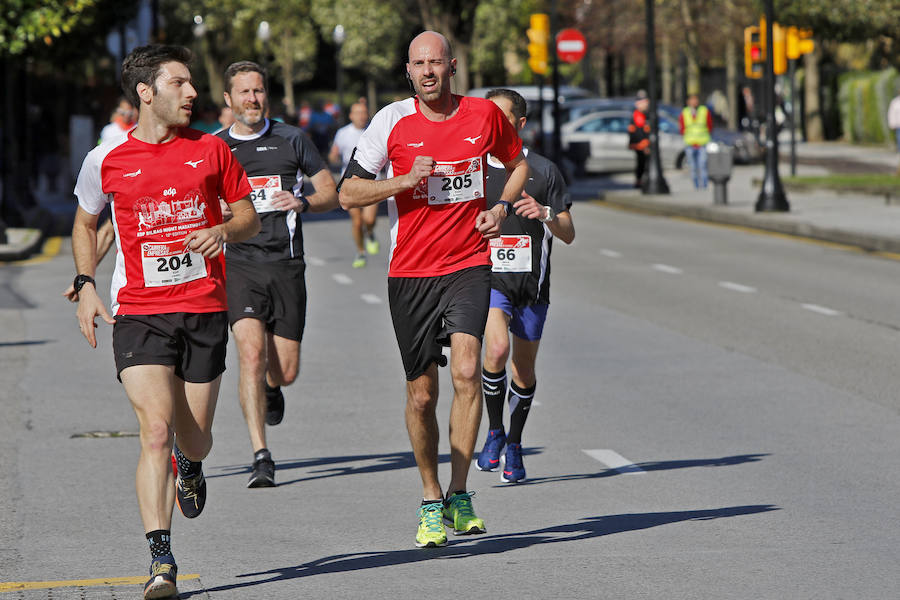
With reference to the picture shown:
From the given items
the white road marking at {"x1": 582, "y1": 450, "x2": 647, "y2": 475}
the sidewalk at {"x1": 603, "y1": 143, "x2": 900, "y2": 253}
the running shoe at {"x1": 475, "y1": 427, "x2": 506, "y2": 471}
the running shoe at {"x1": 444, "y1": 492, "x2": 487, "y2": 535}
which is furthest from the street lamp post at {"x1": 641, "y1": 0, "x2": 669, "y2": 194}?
the running shoe at {"x1": 444, "y1": 492, "x2": 487, "y2": 535}

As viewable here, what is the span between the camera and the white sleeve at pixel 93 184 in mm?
6109

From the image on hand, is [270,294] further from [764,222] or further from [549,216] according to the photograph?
[764,222]

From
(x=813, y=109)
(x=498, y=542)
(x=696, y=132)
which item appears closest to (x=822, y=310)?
(x=498, y=542)

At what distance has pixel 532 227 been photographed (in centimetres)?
857

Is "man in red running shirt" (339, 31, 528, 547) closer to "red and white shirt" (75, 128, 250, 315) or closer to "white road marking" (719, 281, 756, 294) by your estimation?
"red and white shirt" (75, 128, 250, 315)

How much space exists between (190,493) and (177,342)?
806 millimetres

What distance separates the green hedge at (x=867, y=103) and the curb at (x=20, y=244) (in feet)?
93.1

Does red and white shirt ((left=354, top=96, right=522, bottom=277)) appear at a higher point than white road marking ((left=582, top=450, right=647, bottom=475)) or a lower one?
higher

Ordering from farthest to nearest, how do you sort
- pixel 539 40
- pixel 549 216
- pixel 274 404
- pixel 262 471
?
pixel 539 40 < pixel 274 404 < pixel 262 471 < pixel 549 216

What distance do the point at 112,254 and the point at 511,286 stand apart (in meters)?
16.9

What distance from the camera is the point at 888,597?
5770mm

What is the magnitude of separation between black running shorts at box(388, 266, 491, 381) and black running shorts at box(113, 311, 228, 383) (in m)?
0.88

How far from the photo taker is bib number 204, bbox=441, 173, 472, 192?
6.70m

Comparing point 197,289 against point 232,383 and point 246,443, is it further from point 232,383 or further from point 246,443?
point 232,383
